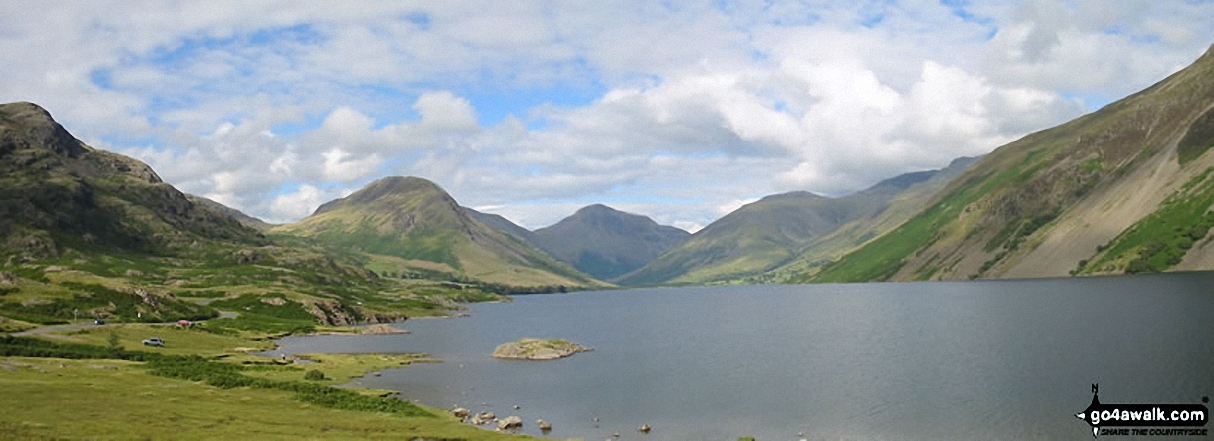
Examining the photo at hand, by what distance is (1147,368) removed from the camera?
93750mm

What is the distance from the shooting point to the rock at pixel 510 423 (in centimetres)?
8012

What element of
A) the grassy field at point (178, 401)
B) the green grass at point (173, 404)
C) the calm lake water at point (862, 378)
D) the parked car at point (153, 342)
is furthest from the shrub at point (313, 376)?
the parked car at point (153, 342)

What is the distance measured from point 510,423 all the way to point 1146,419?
205ft

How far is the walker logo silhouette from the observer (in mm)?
63906

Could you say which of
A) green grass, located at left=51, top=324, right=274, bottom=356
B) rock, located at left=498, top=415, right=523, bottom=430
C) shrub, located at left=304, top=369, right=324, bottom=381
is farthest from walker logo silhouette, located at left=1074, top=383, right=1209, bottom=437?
green grass, located at left=51, top=324, right=274, bottom=356

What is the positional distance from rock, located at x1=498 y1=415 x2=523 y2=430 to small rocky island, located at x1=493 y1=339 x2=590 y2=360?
223 feet

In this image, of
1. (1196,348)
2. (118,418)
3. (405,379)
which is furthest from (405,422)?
(1196,348)

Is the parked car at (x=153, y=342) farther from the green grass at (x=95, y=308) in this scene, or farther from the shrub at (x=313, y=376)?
the shrub at (x=313, y=376)

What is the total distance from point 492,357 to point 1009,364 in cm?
9650

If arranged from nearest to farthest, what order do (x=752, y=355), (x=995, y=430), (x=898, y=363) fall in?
(x=995, y=430)
(x=898, y=363)
(x=752, y=355)

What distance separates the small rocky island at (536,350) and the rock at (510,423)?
6810 centimetres

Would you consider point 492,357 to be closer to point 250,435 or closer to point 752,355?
point 752,355

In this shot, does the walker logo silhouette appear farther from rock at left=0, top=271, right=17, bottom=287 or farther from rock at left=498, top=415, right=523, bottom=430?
rock at left=0, top=271, right=17, bottom=287

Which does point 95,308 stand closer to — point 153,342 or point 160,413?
point 153,342
